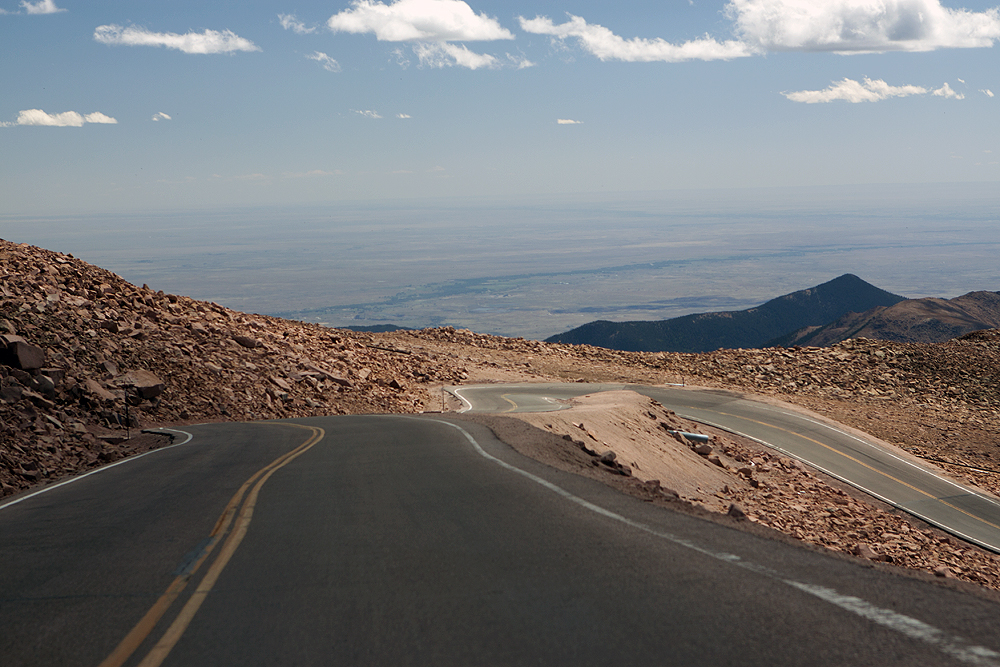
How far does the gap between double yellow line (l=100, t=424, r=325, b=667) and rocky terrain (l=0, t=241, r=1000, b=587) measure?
338 inches

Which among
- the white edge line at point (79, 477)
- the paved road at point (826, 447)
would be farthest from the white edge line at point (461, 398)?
the white edge line at point (79, 477)

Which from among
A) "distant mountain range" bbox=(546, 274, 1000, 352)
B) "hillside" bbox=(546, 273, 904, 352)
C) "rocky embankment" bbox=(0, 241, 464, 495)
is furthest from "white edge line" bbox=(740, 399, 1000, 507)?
"hillside" bbox=(546, 273, 904, 352)

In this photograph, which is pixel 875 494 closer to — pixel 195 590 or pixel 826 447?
pixel 826 447

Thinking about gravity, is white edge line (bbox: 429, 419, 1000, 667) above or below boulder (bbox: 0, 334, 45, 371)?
above

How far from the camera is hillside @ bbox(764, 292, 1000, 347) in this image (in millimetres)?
126375

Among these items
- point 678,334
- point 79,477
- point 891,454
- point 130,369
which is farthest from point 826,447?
point 678,334

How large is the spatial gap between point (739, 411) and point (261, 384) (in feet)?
70.8

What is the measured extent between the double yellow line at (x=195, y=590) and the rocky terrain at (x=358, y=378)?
8591 mm

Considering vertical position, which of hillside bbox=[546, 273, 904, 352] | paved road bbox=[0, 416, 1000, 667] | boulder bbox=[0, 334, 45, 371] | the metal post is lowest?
hillside bbox=[546, 273, 904, 352]

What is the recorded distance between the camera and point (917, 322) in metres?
129

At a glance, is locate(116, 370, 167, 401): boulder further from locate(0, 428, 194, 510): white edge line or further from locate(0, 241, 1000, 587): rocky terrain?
locate(0, 428, 194, 510): white edge line

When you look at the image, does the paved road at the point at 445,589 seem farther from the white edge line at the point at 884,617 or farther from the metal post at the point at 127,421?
the metal post at the point at 127,421

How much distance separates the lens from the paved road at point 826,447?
2234 cm

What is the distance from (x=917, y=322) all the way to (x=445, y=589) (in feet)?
484
